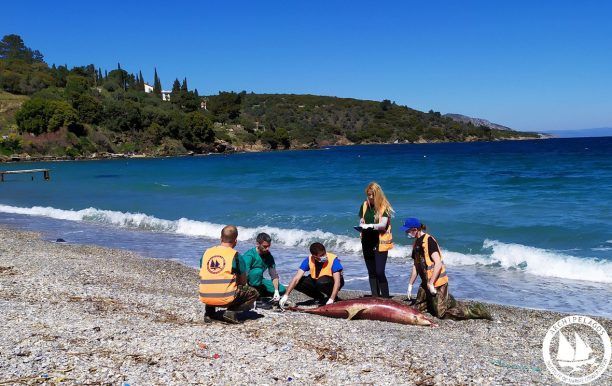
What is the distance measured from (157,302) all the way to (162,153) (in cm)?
10873

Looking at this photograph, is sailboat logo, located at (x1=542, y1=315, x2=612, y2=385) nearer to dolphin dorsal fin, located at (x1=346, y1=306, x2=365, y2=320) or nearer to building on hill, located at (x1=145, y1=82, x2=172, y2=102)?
dolphin dorsal fin, located at (x1=346, y1=306, x2=365, y2=320)

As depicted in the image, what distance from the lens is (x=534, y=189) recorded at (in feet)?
102

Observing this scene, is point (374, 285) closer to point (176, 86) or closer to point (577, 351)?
point (577, 351)

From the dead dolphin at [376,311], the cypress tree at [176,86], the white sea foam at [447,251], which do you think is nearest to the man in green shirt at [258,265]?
the dead dolphin at [376,311]

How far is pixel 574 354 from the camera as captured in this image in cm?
647

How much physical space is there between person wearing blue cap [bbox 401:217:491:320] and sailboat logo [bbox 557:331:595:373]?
1.42 metres

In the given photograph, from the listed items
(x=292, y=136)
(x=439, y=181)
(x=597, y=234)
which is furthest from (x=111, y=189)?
(x=292, y=136)

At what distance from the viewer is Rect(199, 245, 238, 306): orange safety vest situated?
23.2ft

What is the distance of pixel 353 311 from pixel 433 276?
50.2 inches

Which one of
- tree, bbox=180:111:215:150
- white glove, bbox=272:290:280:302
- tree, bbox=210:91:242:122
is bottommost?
white glove, bbox=272:290:280:302

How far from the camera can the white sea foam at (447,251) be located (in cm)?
1258

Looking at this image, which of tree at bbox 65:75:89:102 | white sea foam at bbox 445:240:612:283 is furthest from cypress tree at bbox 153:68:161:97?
white sea foam at bbox 445:240:612:283

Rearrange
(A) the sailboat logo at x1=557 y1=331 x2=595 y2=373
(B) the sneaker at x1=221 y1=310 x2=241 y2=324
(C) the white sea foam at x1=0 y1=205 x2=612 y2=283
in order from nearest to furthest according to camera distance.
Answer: (A) the sailboat logo at x1=557 y1=331 x2=595 y2=373 → (B) the sneaker at x1=221 y1=310 x2=241 y2=324 → (C) the white sea foam at x1=0 y1=205 x2=612 y2=283

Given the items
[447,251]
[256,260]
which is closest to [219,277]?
[256,260]
